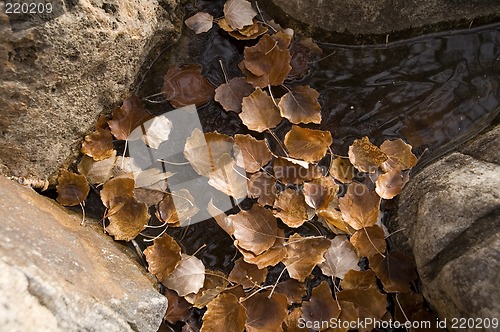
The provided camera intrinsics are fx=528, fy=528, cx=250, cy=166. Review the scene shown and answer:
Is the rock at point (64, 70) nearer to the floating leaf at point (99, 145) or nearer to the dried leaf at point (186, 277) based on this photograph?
the floating leaf at point (99, 145)

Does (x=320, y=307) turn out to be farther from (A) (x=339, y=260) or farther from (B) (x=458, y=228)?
(B) (x=458, y=228)

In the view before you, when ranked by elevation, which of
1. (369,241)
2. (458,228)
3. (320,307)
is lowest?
(320,307)

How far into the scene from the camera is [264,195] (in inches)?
65.7

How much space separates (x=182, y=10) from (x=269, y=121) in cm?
50

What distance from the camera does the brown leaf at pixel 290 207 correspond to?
163cm

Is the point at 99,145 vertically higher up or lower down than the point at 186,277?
higher up

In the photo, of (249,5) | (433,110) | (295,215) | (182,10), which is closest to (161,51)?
(182,10)

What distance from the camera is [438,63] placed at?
1.82 m

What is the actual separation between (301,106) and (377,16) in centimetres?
40

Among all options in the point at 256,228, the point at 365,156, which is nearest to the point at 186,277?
the point at 256,228

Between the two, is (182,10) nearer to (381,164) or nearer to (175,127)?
(175,127)

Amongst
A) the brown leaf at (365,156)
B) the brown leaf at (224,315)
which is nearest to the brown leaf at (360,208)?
the brown leaf at (365,156)

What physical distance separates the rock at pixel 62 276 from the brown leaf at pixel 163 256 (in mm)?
34

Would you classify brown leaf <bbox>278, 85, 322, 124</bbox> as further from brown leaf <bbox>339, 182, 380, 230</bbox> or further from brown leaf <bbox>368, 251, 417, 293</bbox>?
brown leaf <bbox>368, 251, 417, 293</bbox>
